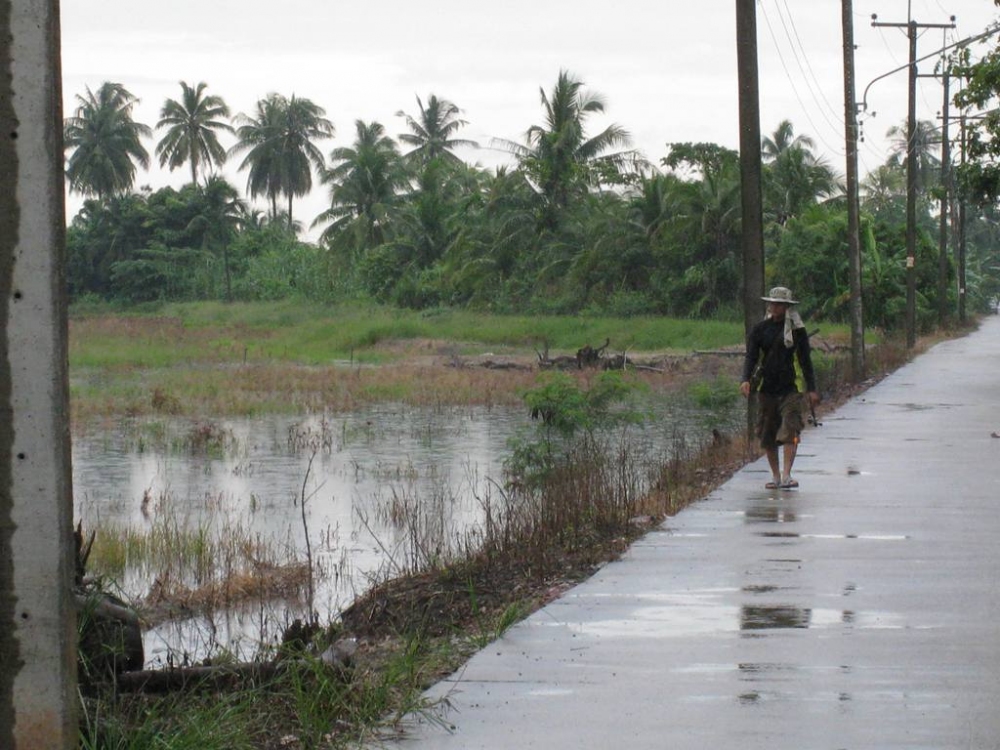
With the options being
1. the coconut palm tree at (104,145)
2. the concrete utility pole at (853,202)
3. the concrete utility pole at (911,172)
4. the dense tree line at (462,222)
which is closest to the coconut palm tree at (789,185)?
the dense tree line at (462,222)

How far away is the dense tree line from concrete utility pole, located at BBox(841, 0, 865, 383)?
20.0 m

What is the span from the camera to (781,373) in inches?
525

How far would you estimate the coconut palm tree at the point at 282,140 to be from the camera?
3273 inches

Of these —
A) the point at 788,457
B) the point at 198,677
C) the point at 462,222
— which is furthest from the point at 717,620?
the point at 462,222

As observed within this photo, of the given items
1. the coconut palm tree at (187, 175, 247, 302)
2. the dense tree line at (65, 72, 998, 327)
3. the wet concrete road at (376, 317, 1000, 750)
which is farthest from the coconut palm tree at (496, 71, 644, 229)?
the wet concrete road at (376, 317, 1000, 750)

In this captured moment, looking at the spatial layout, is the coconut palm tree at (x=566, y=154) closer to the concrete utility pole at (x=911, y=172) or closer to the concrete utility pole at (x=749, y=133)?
the concrete utility pole at (x=911, y=172)

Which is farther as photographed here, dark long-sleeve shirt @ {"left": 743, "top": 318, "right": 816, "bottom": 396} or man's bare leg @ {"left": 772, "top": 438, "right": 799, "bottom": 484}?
man's bare leg @ {"left": 772, "top": 438, "right": 799, "bottom": 484}

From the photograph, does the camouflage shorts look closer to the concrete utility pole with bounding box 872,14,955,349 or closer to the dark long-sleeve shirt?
the dark long-sleeve shirt

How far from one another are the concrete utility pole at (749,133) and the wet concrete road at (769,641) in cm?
506

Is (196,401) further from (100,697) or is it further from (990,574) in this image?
(100,697)

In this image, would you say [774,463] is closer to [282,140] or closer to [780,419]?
[780,419]

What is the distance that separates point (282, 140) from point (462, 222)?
22.1 metres

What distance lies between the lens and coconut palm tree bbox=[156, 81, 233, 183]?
81.6m

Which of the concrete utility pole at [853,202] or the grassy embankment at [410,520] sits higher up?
the concrete utility pole at [853,202]
